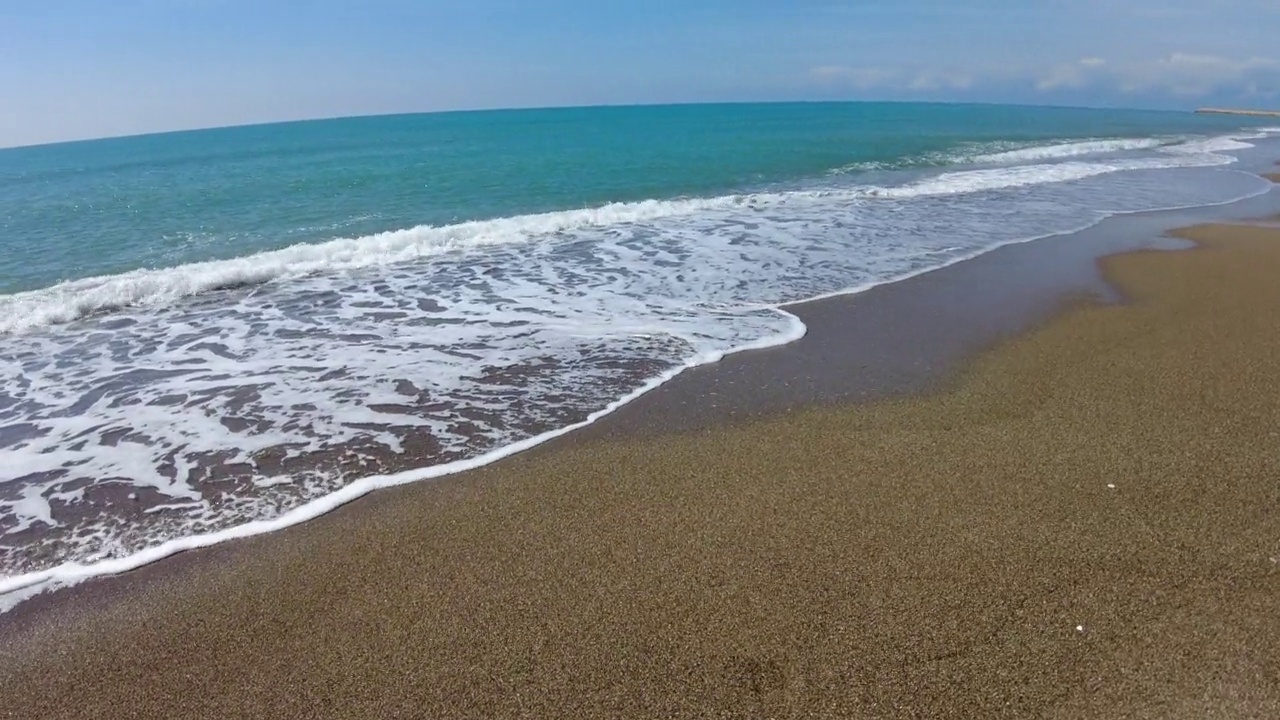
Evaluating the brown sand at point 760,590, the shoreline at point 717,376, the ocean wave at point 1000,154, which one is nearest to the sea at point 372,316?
the shoreline at point 717,376

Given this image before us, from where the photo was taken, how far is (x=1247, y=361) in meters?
7.18

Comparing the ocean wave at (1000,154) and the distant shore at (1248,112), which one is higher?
the distant shore at (1248,112)

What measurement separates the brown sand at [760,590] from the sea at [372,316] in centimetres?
85

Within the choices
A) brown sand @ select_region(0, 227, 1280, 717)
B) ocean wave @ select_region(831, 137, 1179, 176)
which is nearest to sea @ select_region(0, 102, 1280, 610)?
brown sand @ select_region(0, 227, 1280, 717)

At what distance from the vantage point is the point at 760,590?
401 centimetres

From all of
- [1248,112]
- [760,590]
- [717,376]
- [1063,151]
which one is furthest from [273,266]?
[1248,112]

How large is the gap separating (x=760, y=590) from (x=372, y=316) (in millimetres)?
7990

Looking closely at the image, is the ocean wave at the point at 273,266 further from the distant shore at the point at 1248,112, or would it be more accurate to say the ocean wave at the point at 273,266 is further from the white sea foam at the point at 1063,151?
the distant shore at the point at 1248,112

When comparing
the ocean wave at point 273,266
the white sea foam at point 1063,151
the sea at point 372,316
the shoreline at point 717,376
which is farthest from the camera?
the white sea foam at point 1063,151

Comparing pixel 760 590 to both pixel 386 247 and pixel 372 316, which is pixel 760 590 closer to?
pixel 372 316

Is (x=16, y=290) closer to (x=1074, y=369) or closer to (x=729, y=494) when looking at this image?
(x=729, y=494)

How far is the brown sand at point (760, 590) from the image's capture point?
336 centimetres

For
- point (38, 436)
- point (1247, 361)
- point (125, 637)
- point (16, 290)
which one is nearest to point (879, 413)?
point (1247, 361)

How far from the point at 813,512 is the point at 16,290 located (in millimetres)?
16097
